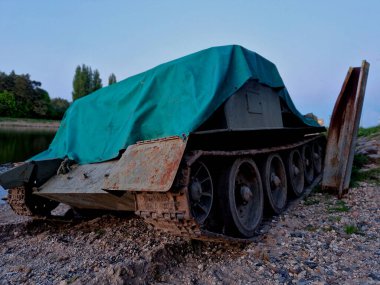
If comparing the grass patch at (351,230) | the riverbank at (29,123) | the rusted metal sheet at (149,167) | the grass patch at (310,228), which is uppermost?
the riverbank at (29,123)

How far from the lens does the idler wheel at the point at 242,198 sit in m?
3.87

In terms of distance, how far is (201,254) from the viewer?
3842 millimetres

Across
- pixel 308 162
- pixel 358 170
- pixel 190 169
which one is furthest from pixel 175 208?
pixel 358 170

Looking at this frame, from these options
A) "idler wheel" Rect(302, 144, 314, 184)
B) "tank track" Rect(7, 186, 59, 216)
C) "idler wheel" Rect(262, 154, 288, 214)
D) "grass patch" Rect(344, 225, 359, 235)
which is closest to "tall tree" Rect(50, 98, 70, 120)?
"idler wheel" Rect(302, 144, 314, 184)

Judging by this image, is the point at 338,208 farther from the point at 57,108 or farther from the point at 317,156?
the point at 57,108

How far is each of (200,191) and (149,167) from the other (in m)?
0.59

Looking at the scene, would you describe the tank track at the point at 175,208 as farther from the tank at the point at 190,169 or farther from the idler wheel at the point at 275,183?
the idler wheel at the point at 275,183

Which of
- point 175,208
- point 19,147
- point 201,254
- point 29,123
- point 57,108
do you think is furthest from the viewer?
point 57,108

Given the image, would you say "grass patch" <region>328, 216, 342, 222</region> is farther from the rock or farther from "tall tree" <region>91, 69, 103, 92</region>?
"tall tree" <region>91, 69, 103, 92</region>

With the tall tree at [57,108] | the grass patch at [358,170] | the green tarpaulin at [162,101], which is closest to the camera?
the green tarpaulin at [162,101]

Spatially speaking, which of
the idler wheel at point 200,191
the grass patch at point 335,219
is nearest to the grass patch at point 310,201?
the grass patch at point 335,219

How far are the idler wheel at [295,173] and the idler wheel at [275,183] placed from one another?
488mm

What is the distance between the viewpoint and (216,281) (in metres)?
3.19

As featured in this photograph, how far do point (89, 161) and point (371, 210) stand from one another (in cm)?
415
